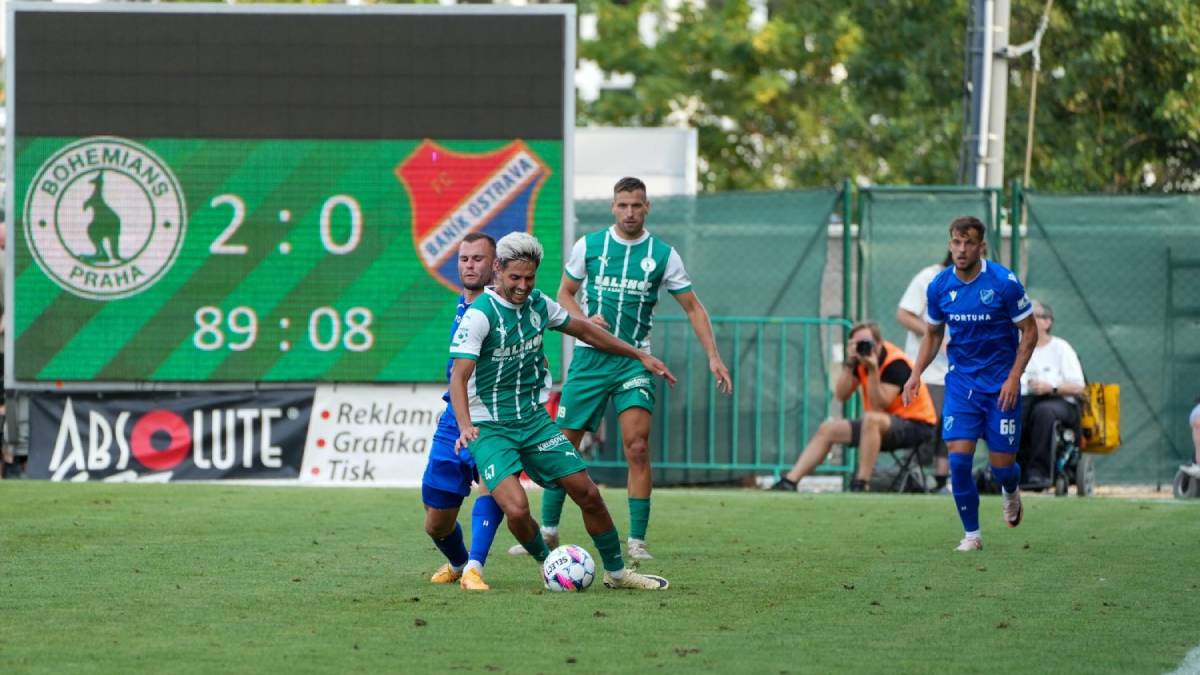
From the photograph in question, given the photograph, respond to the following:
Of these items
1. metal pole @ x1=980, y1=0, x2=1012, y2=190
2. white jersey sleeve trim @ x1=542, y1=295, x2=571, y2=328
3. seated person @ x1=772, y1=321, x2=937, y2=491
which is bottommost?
seated person @ x1=772, y1=321, x2=937, y2=491

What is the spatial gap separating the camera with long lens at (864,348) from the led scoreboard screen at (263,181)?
263 centimetres

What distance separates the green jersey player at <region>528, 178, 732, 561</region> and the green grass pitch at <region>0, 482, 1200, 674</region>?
1.62 ft

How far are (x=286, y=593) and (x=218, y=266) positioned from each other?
891cm

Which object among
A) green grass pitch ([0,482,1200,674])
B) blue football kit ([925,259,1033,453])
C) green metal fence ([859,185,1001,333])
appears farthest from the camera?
green metal fence ([859,185,1001,333])

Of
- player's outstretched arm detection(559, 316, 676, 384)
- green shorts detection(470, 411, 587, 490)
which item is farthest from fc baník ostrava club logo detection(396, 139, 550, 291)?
green shorts detection(470, 411, 587, 490)

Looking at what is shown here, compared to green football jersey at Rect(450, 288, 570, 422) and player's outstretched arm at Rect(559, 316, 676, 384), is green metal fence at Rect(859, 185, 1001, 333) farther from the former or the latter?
green football jersey at Rect(450, 288, 570, 422)

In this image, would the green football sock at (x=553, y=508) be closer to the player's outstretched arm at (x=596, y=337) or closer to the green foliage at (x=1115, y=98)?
the player's outstretched arm at (x=596, y=337)

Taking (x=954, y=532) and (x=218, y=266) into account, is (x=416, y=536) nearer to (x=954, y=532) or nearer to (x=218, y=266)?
(x=954, y=532)

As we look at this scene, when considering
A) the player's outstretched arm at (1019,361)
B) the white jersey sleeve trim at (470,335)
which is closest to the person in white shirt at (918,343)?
the player's outstretched arm at (1019,361)

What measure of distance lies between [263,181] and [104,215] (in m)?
1.40

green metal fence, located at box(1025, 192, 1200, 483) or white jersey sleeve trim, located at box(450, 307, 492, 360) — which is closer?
white jersey sleeve trim, located at box(450, 307, 492, 360)

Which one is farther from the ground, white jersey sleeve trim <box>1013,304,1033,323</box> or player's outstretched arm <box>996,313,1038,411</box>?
white jersey sleeve trim <box>1013,304,1033,323</box>

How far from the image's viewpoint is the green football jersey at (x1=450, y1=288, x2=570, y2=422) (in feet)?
30.5

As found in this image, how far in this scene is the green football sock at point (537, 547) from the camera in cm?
960
